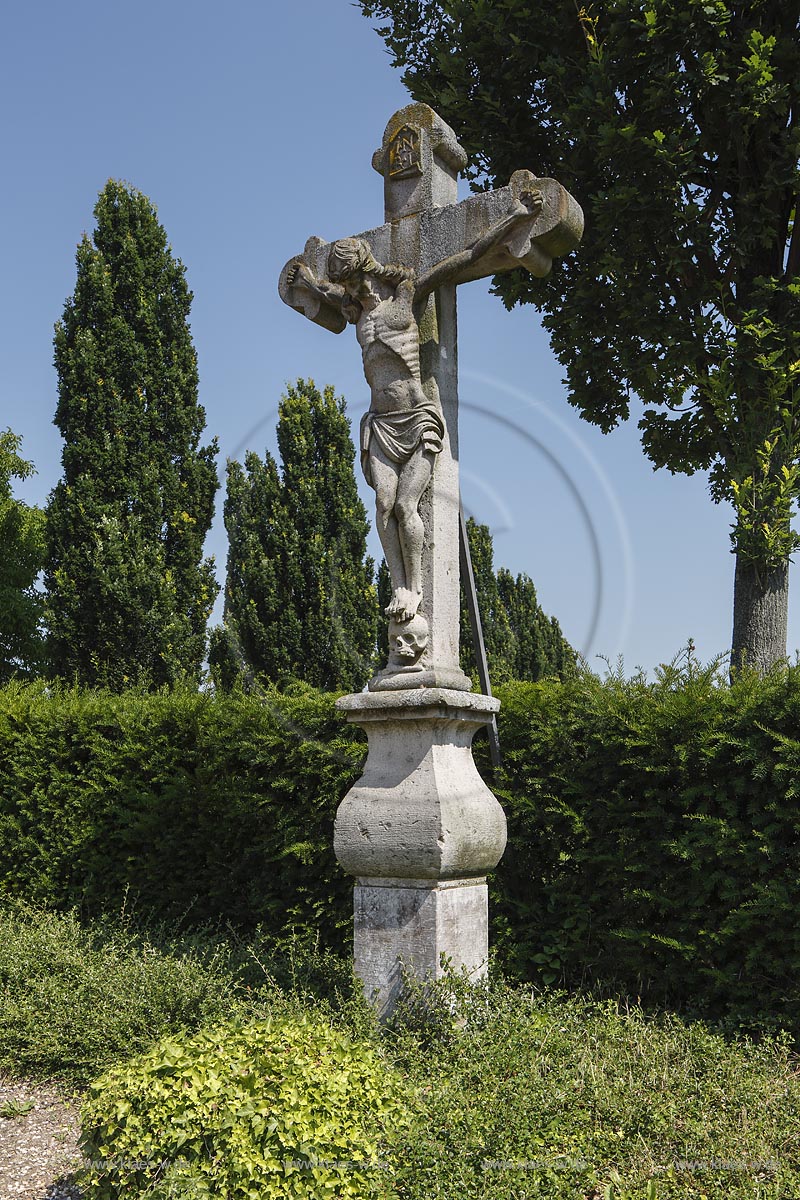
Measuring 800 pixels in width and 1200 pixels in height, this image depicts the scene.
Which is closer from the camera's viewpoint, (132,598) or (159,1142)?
(159,1142)

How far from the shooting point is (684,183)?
8242 millimetres

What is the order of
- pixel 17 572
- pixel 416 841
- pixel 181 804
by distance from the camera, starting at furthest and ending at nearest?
pixel 17 572
pixel 181 804
pixel 416 841

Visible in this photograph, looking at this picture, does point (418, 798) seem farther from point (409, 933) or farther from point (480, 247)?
point (480, 247)

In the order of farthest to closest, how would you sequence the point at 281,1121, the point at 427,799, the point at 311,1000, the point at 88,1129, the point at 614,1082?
1. the point at 311,1000
2. the point at 427,799
3. the point at 614,1082
4. the point at 88,1129
5. the point at 281,1121

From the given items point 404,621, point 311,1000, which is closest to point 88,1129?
point 311,1000

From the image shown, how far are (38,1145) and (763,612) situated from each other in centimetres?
664

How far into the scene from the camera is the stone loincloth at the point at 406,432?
5145 millimetres

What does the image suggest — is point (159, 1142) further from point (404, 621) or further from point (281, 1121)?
point (404, 621)

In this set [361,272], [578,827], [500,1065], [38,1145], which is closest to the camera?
[500,1065]

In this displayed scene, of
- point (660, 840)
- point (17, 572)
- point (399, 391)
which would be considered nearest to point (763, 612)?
point (660, 840)

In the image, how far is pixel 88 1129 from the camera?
3.46 metres

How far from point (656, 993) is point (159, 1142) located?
131 inches

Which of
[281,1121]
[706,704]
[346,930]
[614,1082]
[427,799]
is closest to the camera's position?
[281,1121]

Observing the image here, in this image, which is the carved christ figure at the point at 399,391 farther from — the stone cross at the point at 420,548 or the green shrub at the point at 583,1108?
the green shrub at the point at 583,1108
